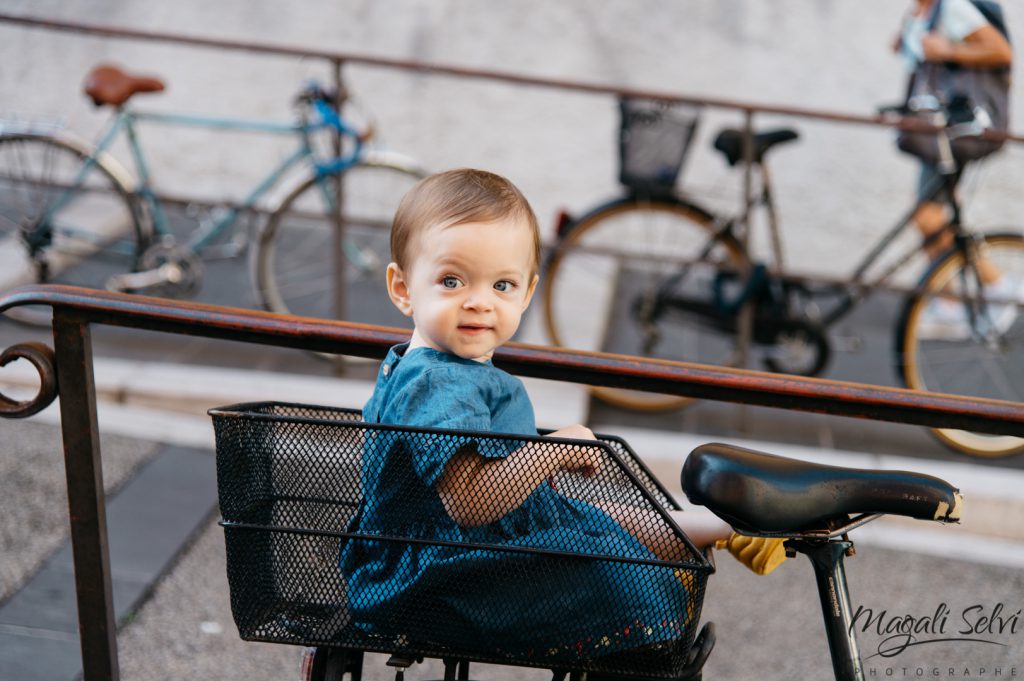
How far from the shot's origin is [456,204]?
62.6 inches

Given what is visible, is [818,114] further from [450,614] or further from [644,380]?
[450,614]

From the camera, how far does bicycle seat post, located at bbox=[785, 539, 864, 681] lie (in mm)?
1628

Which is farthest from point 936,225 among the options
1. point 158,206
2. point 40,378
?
point 40,378

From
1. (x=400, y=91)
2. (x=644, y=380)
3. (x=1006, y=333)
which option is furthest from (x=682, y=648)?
(x=400, y=91)

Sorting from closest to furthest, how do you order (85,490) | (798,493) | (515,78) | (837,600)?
(798,493) → (837,600) → (85,490) → (515,78)

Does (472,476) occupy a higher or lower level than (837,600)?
higher

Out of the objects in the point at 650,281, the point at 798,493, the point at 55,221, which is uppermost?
the point at 798,493

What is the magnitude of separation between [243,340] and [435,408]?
0.51m

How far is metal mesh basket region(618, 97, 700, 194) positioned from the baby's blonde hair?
9.91 ft

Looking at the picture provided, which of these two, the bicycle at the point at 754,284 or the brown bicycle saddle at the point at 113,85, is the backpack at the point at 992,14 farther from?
the brown bicycle saddle at the point at 113,85

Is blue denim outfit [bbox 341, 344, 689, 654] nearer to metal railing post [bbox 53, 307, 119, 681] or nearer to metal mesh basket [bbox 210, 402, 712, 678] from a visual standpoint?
metal mesh basket [bbox 210, 402, 712, 678]

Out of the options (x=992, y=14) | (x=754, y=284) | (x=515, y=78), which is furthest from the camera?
(x=992, y=14)

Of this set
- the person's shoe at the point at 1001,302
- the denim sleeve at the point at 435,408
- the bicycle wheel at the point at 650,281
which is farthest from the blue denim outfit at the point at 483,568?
the person's shoe at the point at 1001,302

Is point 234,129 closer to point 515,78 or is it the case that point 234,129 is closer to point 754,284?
point 515,78
